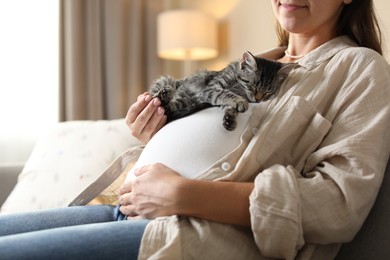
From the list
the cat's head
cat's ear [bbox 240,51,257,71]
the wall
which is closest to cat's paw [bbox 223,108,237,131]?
the cat's head

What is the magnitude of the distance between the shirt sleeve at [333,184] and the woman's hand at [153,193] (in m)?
0.15

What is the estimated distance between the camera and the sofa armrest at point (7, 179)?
188 cm

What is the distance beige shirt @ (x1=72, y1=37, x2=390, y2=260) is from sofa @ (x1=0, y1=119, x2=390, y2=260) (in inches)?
36.6

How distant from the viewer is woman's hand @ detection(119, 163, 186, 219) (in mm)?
841

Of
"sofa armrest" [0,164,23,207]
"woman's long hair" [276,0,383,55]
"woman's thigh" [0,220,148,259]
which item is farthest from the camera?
"sofa armrest" [0,164,23,207]

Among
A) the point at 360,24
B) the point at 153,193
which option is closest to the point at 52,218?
the point at 153,193

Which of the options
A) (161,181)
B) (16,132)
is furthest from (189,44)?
(161,181)

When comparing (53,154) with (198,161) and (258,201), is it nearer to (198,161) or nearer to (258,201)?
(198,161)

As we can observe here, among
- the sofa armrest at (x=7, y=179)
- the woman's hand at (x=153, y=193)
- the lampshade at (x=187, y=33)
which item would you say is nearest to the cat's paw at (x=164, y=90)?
the woman's hand at (x=153, y=193)

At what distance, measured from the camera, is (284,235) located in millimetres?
769

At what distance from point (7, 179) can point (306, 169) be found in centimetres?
142

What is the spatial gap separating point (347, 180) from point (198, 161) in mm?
290

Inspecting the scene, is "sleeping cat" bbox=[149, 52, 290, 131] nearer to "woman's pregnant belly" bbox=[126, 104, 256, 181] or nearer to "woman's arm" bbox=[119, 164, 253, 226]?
"woman's pregnant belly" bbox=[126, 104, 256, 181]

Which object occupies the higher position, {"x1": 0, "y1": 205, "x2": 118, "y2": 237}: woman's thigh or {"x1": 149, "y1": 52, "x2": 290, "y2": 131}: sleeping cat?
{"x1": 149, "y1": 52, "x2": 290, "y2": 131}: sleeping cat
